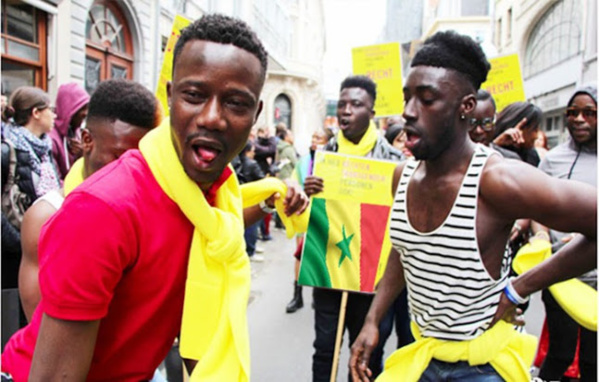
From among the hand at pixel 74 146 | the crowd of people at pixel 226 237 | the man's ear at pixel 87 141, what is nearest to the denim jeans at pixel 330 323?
the crowd of people at pixel 226 237

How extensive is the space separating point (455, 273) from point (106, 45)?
1077 cm

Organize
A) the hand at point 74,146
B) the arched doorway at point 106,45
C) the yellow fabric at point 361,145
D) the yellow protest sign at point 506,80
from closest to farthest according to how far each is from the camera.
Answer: the yellow fabric at point 361,145, the hand at point 74,146, the yellow protest sign at point 506,80, the arched doorway at point 106,45

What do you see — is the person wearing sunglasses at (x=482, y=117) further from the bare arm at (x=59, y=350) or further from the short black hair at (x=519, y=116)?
the bare arm at (x=59, y=350)

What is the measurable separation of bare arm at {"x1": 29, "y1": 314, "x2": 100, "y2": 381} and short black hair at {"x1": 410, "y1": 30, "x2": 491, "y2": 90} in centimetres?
165

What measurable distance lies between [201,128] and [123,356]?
70 centimetres

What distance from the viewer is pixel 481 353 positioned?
6.27 ft

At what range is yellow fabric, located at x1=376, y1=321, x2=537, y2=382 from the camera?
192 centimetres

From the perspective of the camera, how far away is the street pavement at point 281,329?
414 cm

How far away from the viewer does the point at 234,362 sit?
1461 millimetres

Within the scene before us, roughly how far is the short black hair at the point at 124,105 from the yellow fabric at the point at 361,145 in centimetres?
174

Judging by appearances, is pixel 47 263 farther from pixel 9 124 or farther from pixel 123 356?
pixel 9 124

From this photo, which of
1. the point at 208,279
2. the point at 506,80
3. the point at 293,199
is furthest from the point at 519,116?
the point at 208,279

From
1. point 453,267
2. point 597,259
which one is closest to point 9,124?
point 453,267

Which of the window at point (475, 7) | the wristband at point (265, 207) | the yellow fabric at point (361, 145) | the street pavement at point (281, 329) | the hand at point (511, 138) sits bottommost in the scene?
the street pavement at point (281, 329)
